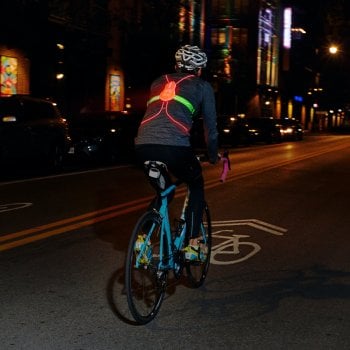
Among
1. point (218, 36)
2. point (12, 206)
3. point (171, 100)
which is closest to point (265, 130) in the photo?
point (218, 36)

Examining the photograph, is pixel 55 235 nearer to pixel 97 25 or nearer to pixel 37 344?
pixel 37 344

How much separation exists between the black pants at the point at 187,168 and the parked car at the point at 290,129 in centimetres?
3387

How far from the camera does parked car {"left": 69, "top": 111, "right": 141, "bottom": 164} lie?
759 inches

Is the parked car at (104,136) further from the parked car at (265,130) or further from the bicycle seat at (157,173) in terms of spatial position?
the parked car at (265,130)

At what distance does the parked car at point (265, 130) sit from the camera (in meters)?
35.7

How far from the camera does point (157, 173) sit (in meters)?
4.82

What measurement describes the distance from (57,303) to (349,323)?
2.20 meters

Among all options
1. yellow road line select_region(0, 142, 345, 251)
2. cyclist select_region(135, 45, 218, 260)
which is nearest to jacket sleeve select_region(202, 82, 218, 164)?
cyclist select_region(135, 45, 218, 260)

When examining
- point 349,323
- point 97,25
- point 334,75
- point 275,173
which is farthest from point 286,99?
point 349,323

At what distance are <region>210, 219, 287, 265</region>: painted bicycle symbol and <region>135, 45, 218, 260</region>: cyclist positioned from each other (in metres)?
1.90

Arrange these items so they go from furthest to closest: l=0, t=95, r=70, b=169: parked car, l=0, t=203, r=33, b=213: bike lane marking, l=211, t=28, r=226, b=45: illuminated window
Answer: l=211, t=28, r=226, b=45: illuminated window, l=0, t=95, r=70, b=169: parked car, l=0, t=203, r=33, b=213: bike lane marking

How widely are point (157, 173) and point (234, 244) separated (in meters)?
2.96

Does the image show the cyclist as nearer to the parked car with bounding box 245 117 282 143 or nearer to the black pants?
the black pants

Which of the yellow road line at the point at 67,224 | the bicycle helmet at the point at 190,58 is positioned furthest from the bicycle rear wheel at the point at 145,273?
the yellow road line at the point at 67,224
